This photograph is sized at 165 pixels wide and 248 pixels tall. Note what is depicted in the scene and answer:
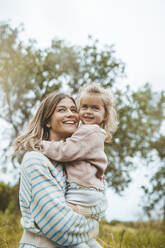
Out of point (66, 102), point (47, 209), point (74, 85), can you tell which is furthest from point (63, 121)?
point (74, 85)

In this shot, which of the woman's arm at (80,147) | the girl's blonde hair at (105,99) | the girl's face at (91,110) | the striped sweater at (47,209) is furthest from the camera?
the girl's blonde hair at (105,99)

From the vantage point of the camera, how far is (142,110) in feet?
32.2

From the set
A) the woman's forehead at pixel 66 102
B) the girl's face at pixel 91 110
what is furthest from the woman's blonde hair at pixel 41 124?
the girl's face at pixel 91 110

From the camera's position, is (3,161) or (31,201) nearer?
(31,201)

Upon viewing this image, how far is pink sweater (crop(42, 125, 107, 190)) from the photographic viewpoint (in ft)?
7.87

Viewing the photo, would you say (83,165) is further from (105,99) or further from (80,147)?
(105,99)

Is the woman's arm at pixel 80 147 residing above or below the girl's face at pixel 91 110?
below

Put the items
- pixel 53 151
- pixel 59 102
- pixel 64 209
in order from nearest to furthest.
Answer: pixel 64 209, pixel 53 151, pixel 59 102

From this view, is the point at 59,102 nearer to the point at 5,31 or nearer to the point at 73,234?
the point at 73,234

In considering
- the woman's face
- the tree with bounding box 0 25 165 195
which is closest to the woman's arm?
the woman's face

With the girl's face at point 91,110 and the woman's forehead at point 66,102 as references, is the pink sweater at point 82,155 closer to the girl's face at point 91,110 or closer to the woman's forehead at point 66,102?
the woman's forehead at point 66,102

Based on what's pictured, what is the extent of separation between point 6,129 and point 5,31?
3.71 meters

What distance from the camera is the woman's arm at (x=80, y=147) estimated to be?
2.43 metres

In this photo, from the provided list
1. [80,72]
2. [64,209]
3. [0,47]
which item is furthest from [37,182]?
[0,47]
